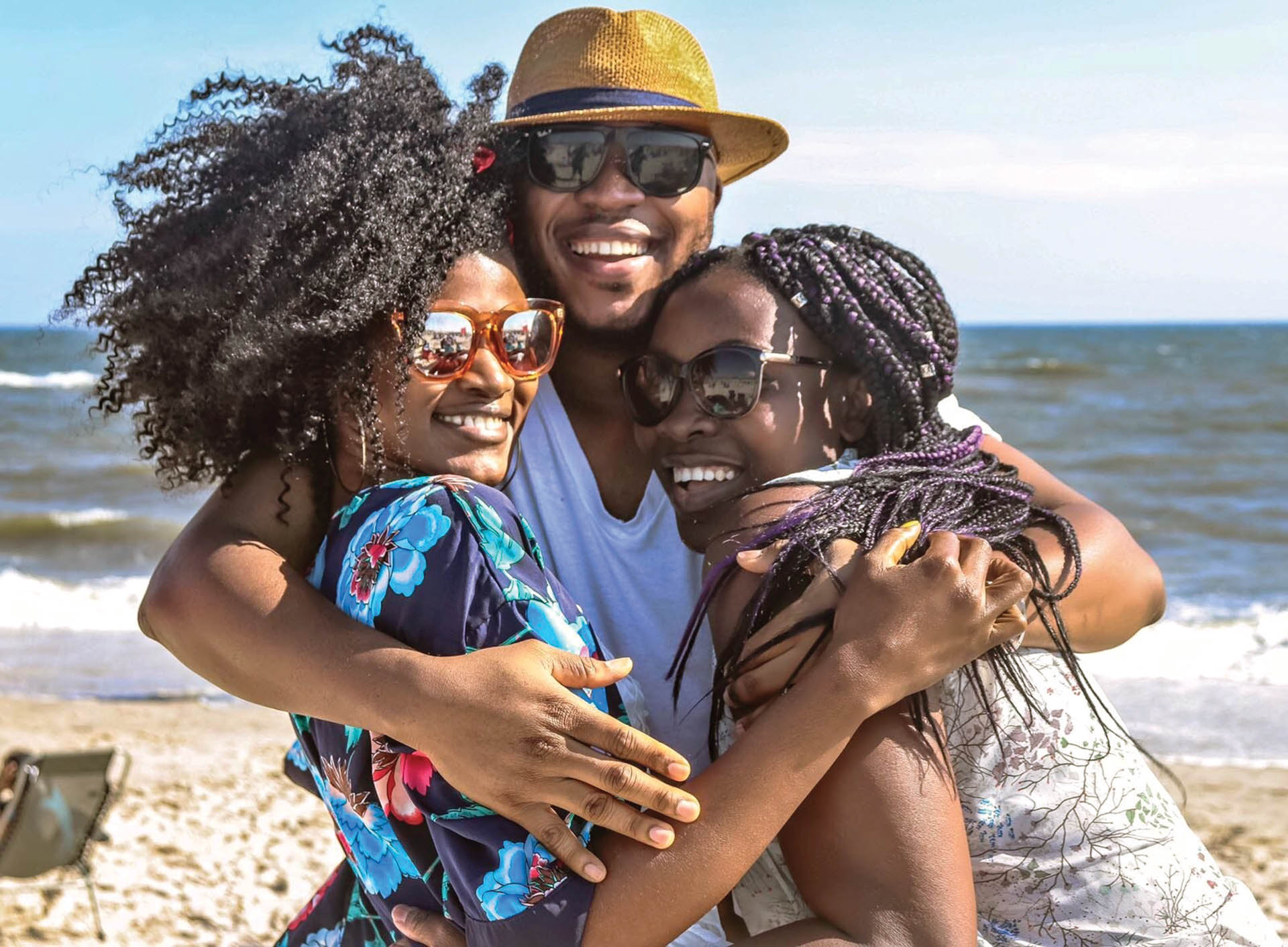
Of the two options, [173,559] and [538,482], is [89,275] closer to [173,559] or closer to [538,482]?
[173,559]

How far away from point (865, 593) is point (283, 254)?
126 centimetres

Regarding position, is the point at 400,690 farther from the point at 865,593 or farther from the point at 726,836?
the point at 865,593

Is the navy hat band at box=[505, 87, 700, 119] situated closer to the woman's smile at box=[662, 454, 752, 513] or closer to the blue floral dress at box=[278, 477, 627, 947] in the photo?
the woman's smile at box=[662, 454, 752, 513]

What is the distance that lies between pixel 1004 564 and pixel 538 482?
3.69 ft

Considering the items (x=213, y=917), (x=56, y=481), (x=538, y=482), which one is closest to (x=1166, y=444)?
(x=56, y=481)

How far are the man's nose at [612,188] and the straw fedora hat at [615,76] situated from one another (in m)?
0.10

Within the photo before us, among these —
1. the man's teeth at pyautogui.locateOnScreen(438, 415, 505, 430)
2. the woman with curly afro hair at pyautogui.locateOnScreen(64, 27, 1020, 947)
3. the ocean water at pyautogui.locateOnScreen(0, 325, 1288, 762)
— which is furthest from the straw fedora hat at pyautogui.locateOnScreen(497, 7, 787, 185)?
the ocean water at pyautogui.locateOnScreen(0, 325, 1288, 762)

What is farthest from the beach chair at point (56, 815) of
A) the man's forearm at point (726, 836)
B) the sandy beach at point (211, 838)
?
the man's forearm at point (726, 836)

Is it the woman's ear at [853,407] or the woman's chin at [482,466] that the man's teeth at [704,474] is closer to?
the woman's ear at [853,407]

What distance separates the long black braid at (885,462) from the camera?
6.88ft

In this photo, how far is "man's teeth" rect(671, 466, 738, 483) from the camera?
257cm

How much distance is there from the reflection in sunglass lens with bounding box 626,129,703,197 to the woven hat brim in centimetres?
4

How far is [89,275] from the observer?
9.26 feet

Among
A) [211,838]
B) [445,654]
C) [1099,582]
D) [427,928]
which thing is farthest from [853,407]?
[211,838]
